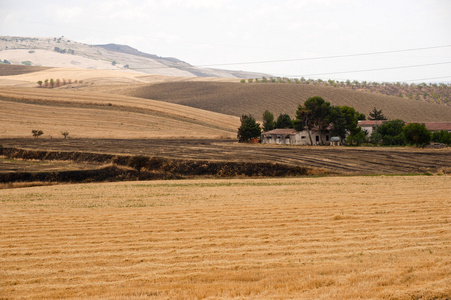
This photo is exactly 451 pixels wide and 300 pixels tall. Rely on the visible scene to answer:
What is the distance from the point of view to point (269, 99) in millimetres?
157625

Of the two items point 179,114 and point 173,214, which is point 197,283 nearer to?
point 173,214

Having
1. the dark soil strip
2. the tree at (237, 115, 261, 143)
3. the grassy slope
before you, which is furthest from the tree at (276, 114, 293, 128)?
the dark soil strip

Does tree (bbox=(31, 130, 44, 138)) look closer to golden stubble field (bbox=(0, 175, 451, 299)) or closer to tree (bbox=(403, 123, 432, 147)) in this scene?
golden stubble field (bbox=(0, 175, 451, 299))

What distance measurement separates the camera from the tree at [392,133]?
8469 cm

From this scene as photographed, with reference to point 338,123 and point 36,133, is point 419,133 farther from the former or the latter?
point 36,133

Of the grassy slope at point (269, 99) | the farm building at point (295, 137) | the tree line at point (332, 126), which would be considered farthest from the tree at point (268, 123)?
the grassy slope at point (269, 99)

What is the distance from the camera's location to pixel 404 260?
12242mm

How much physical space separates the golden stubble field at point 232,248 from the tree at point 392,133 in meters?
59.3

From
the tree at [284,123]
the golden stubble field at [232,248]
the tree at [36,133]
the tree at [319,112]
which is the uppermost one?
the tree at [319,112]

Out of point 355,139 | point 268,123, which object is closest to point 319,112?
point 355,139

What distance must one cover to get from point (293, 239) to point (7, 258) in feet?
28.8

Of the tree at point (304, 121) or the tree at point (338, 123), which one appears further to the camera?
the tree at point (304, 121)

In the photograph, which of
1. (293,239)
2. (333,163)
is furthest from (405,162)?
(293,239)

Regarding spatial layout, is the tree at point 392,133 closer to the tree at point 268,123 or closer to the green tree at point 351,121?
the green tree at point 351,121
